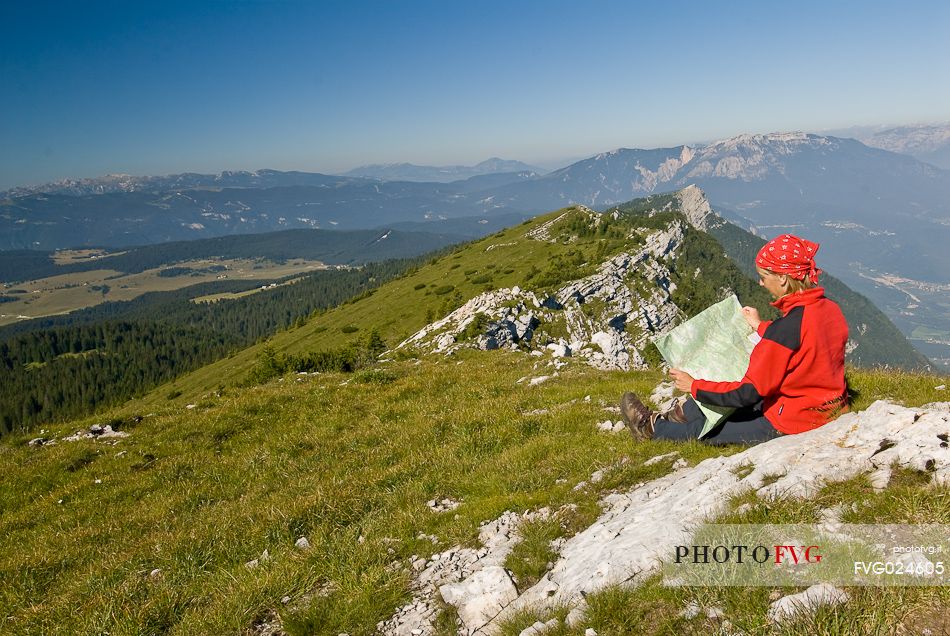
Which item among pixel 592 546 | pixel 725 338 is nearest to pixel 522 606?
pixel 592 546

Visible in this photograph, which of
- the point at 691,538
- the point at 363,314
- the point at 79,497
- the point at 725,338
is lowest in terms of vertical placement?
the point at 363,314

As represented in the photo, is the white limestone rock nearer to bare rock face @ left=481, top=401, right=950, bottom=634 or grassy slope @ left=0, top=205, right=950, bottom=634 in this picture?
grassy slope @ left=0, top=205, right=950, bottom=634

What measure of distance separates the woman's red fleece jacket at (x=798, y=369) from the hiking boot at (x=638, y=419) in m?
1.81

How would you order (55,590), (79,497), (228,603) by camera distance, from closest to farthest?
(228,603) → (55,590) → (79,497)

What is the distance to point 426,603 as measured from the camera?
523 centimetres

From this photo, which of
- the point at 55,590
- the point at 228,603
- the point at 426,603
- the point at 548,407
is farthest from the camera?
the point at 548,407

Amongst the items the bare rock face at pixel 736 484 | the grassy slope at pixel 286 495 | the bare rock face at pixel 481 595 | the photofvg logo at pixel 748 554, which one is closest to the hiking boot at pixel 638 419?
the grassy slope at pixel 286 495

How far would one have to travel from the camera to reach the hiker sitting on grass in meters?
6.07

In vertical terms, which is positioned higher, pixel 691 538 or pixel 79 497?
pixel 691 538

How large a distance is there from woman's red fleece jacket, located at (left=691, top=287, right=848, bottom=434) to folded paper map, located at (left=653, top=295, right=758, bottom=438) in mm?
593

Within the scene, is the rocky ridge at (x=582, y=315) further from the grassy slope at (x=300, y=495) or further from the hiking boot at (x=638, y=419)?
the hiking boot at (x=638, y=419)

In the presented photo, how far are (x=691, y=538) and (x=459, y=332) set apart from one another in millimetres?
47095

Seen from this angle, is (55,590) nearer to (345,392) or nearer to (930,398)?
(345,392)

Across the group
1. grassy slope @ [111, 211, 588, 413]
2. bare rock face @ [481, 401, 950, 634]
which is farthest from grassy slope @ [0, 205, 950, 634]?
grassy slope @ [111, 211, 588, 413]
